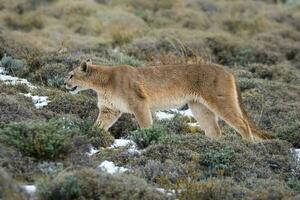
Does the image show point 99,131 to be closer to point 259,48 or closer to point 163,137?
point 163,137

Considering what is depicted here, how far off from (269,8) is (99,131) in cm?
2071

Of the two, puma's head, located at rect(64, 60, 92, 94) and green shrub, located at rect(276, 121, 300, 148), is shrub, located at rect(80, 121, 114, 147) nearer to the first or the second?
puma's head, located at rect(64, 60, 92, 94)

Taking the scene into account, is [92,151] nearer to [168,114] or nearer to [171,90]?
[171,90]

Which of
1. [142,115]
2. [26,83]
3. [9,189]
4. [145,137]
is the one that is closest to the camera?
[9,189]

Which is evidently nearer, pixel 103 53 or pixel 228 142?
pixel 228 142

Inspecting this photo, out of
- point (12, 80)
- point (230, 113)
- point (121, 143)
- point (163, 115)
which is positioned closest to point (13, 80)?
point (12, 80)

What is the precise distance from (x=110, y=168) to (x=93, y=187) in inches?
53.2

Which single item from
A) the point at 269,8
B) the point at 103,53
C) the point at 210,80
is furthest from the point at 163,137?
the point at 269,8

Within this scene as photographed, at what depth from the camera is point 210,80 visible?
40.1ft

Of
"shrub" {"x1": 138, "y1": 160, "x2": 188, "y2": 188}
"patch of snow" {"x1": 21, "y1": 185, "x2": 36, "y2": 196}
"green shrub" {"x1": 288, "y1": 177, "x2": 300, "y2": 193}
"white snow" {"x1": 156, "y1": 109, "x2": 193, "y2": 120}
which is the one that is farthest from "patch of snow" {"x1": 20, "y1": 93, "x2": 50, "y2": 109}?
"green shrub" {"x1": 288, "y1": 177, "x2": 300, "y2": 193}

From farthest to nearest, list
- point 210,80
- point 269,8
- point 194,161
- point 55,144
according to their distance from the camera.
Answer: point 269,8, point 210,80, point 194,161, point 55,144

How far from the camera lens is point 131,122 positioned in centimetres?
1310

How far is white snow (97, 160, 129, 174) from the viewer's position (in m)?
9.20

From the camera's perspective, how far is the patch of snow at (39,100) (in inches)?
506
